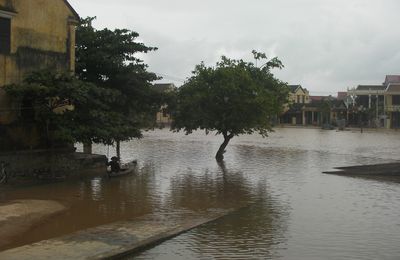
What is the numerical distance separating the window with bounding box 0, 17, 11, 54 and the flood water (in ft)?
17.6

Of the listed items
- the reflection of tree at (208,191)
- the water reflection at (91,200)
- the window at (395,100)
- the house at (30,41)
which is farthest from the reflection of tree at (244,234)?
the window at (395,100)

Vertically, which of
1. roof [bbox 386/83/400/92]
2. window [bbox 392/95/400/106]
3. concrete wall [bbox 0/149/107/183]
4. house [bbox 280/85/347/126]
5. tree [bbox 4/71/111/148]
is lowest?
concrete wall [bbox 0/149/107/183]

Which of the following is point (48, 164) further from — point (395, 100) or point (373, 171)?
point (395, 100)

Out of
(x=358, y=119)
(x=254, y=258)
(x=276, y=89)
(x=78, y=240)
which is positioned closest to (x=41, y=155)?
(x=78, y=240)

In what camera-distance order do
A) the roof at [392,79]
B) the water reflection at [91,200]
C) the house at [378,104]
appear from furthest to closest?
the roof at [392,79]
the house at [378,104]
the water reflection at [91,200]

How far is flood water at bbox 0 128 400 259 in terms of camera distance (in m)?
10.9

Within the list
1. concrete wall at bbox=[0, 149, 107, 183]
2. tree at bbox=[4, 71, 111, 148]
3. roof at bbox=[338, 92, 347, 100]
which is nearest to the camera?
tree at bbox=[4, 71, 111, 148]

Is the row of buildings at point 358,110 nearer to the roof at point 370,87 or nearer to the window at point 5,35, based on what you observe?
the roof at point 370,87

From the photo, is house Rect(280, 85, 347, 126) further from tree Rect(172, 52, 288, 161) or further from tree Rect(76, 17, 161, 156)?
tree Rect(76, 17, 161, 156)

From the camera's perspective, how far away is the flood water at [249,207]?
10.9 meters

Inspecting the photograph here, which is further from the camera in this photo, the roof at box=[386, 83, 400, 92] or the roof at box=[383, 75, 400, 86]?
the roof at box=[383, 75, 400, 86]

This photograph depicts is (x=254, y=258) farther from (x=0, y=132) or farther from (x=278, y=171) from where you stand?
(x=278, y=171)

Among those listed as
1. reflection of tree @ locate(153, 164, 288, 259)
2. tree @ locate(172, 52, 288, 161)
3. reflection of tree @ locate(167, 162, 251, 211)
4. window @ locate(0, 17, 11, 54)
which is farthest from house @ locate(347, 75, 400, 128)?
window @ locate(0, 17, 11, 54)

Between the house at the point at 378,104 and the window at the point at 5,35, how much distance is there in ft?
240
